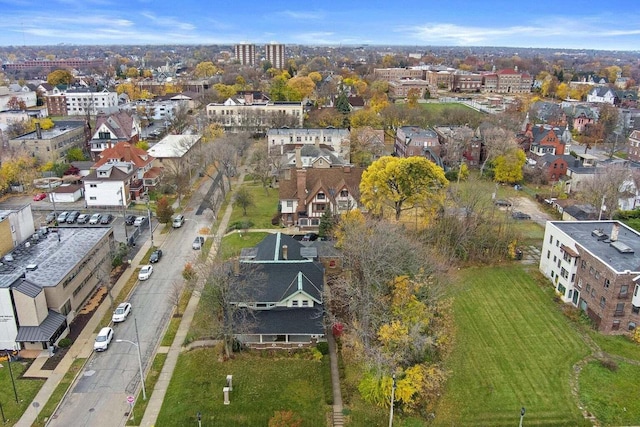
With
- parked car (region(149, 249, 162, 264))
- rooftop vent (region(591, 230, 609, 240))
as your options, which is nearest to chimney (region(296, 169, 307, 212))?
parked car (region(149, 249, 162, 264))

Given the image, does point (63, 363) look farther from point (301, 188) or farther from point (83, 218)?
point (301, 188)

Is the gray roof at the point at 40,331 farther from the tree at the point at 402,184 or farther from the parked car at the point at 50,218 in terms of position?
the tree at the point at 402,184

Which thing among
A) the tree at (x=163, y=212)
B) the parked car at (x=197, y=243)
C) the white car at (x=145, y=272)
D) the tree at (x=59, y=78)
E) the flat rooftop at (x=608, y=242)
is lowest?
the white car at (x=145, y=272)

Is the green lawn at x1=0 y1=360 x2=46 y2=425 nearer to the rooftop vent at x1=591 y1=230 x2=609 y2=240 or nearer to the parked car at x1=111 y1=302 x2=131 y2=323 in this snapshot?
the parked car at x1=111 y1=302 x2=131 y2=323

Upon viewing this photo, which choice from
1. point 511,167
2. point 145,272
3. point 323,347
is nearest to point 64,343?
point 145,272

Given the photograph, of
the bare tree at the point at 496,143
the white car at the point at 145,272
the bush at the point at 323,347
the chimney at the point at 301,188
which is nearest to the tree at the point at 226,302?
the bush at the point at 323,347

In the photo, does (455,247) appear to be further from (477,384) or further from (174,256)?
(174,256)

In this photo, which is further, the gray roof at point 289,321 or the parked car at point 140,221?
the parked car at point 140,221
